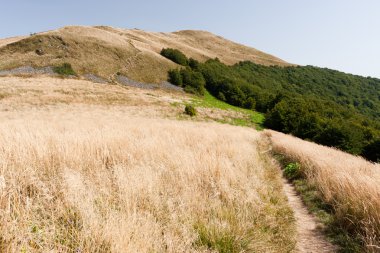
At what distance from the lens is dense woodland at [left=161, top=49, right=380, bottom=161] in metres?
34.2

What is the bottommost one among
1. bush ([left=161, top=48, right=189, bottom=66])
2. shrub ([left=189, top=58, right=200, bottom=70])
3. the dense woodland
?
the dense woodland

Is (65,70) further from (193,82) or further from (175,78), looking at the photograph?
(193,82)

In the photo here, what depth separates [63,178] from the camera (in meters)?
3.86

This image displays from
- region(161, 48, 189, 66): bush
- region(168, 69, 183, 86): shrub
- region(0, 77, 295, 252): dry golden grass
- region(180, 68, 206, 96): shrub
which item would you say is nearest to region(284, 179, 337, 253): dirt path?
region(0, 77, 295, 252): dry golden grass

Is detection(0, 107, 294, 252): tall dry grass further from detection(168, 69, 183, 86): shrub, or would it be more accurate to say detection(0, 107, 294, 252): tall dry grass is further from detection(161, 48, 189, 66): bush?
detection(161, 48, 189, 66): bush

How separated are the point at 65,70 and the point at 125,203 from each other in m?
47.0

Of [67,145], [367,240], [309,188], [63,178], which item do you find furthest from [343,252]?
[67,145]

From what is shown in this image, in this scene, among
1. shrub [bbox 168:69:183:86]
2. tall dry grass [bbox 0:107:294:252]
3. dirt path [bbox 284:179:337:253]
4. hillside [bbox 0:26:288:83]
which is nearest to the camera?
tall dry grass [bbox 0:107:294:252]

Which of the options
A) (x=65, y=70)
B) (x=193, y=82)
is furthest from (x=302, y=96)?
(x=65, y=70)

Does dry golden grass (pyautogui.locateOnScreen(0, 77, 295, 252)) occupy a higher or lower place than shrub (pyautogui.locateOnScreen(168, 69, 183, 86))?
higher

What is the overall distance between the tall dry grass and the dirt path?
22 cm

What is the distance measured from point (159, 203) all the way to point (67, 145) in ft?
8.99

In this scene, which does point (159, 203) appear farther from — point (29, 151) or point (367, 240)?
point (367, 240)

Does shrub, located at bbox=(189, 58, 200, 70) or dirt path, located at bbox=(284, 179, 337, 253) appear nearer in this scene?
dirt path, located at bbox=(284, 179, 337, 253)
